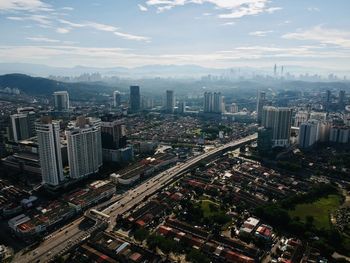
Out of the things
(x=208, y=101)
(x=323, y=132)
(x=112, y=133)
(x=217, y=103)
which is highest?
(x=112, y=133)

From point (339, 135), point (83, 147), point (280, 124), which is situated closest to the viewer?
point (83, 147)

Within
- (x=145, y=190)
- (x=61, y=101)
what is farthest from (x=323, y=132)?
(x=61, y=101)

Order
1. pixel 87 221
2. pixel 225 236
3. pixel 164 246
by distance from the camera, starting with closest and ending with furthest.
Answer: pixel 164 246
pixel 225 236
pixel 87 221

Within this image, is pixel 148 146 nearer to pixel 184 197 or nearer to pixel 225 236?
pixel 184 197

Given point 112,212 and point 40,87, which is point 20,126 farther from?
point 40,87

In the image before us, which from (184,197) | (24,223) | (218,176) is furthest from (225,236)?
(24,223)

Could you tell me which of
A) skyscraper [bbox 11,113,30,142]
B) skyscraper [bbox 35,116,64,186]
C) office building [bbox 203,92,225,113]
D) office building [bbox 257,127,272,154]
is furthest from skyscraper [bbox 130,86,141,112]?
skyscraper [bbox 35,116,64,186]

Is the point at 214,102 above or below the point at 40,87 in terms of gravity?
below
